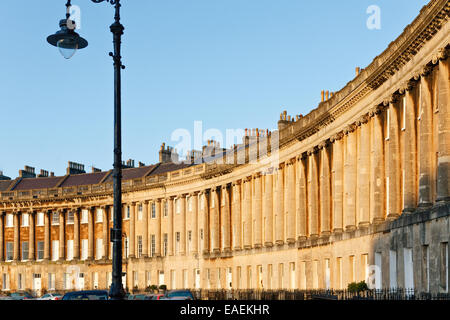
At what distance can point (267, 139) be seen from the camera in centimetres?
7156

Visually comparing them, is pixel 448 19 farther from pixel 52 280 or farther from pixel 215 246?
pixel 52 280

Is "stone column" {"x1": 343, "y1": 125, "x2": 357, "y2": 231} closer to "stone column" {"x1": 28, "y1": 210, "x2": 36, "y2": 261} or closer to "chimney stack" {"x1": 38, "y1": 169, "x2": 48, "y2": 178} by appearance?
"stone column" {"x1": 28, "y1": 210, "x2": 36, "y2": 261}

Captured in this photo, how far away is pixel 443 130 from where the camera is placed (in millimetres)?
35625

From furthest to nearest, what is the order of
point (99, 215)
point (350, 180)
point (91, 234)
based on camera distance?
point (99, 215), point (91, 234), point (350, 180)

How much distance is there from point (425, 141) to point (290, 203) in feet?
92.1

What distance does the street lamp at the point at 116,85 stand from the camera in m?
19.5

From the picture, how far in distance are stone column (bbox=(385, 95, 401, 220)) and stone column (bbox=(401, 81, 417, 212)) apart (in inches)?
78.4

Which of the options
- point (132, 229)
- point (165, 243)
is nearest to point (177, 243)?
point (165, 243)

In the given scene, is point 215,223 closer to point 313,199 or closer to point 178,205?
point 178,205

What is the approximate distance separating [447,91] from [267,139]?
3612 cm

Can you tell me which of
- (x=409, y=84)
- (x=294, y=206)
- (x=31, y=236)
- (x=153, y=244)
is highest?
(x=409, y=84)

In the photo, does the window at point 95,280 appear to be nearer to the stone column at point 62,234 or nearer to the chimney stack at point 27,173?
the stone column at point 62,234

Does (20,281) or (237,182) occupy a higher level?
(237,182)
